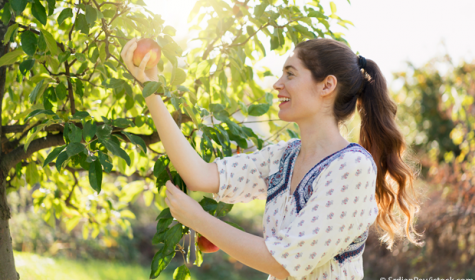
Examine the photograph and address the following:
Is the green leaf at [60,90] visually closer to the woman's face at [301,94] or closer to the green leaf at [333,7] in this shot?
the woman's face at [301,94]

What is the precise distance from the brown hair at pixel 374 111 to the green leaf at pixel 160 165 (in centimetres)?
53

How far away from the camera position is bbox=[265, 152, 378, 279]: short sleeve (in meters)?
0.96

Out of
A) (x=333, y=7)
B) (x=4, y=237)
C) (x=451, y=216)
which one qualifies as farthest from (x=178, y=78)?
(x=451, y=216)

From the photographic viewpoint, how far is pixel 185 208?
109 cm

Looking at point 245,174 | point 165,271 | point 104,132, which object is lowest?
point 165,271

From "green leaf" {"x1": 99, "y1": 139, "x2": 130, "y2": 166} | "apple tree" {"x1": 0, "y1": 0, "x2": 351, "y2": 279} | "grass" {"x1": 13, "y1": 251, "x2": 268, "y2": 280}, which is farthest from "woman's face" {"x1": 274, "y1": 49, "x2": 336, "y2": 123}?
"grass" {"x1": 13, "y1": 251, "x2": 268, "y2": 280}

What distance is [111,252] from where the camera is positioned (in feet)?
18.6

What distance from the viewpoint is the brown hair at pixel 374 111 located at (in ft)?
3.99

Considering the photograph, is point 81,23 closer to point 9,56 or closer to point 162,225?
point 9,56

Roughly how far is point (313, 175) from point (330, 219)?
0.53 feet

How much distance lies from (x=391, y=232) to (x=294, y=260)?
0.51 meters

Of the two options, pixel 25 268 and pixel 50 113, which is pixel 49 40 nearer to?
pixel 50 113

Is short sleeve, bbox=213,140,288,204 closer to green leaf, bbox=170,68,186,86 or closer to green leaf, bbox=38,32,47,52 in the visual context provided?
green leaf, bbox=170,68,186,86

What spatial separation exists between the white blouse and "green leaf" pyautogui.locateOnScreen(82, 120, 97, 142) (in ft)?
1.29
